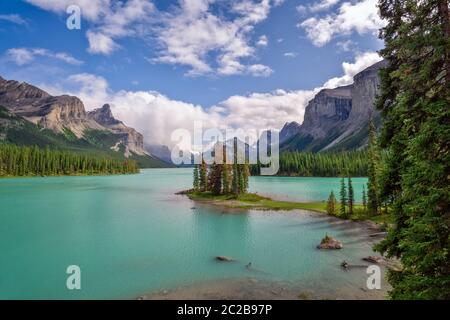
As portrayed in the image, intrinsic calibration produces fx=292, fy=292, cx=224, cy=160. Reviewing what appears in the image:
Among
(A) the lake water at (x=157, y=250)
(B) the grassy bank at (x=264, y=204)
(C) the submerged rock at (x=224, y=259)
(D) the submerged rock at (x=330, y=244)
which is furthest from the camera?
(B) the grassy bank at (x=264, y=204)

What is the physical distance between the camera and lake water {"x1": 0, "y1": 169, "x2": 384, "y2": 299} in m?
27.4

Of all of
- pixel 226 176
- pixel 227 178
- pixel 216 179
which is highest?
pixel 226 176

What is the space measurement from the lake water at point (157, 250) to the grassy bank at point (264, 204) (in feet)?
23.9

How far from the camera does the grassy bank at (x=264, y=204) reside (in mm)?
59844

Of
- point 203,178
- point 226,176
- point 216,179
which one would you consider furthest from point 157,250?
point 203,178

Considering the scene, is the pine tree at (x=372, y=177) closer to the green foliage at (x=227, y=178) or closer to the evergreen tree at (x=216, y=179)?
the green foliage at (x=227, y=178)

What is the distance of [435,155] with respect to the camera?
11.4 meters

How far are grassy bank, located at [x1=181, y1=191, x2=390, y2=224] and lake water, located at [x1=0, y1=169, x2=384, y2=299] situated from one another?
287 inches

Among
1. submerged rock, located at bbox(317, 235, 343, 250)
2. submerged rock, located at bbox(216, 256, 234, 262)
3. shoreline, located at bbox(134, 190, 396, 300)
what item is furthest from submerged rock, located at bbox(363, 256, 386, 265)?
submerged rock, located at bbox(216, 256, 234, 262)

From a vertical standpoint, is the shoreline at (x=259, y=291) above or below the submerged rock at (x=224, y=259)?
above

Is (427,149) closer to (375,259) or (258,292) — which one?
(258,292)

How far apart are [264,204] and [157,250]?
149ft

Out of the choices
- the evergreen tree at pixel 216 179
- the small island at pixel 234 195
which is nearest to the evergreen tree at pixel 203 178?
the small island at pixel 234 195

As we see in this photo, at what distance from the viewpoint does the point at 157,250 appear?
38125 millimetres
